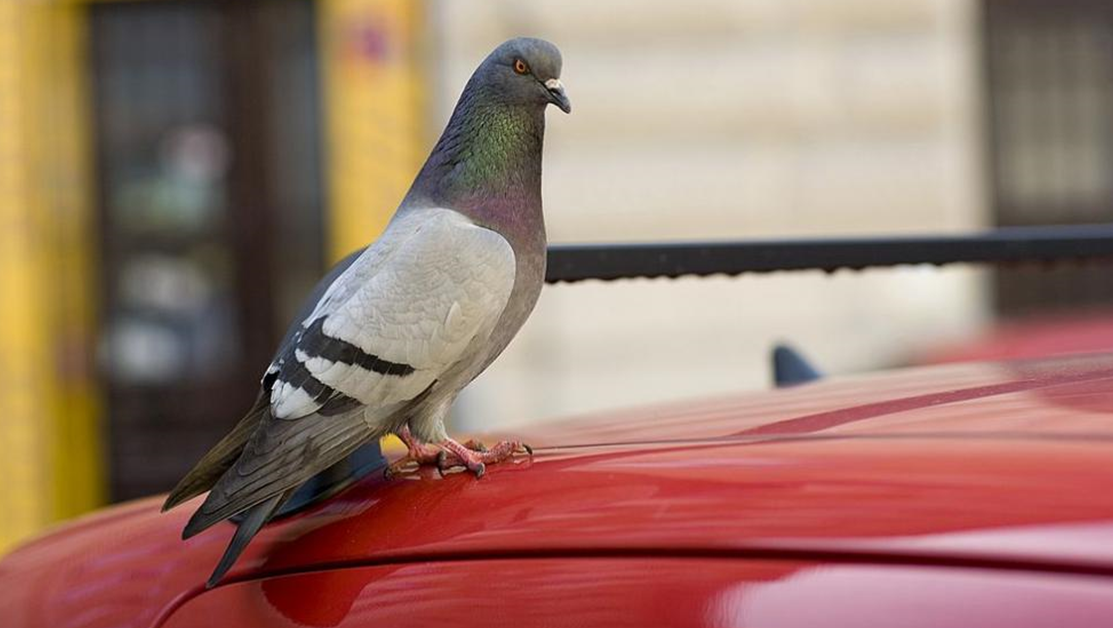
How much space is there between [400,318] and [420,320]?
25mm

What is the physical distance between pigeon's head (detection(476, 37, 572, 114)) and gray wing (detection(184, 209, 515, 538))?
0.65 feet

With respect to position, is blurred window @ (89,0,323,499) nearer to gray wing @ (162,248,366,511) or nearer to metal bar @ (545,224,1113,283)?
metal bar @ (545,224,1113,283)

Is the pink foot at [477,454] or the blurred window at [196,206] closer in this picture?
the pink foot at [477,454]

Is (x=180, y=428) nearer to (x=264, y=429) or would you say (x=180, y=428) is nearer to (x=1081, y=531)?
(x=264, y=429)

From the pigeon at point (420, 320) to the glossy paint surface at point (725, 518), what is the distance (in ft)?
0.18

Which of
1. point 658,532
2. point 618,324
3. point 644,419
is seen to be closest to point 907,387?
point 644,419

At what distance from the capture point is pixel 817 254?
2145mm

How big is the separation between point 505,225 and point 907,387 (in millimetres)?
453

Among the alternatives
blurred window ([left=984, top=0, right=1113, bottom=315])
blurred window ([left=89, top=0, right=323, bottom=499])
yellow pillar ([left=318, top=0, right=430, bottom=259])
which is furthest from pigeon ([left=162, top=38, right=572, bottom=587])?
blurred window ([left=984, top=0, right=1113, bottom=315])

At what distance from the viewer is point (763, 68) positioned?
7.63 meters

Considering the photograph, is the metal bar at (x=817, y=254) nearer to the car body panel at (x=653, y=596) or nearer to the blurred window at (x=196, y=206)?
the car body panel at (x=653, y=596)

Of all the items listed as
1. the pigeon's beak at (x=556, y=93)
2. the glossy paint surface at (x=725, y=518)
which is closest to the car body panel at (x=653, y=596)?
the glossy paint surface at (x=725, y=518)

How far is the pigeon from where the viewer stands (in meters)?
1.60

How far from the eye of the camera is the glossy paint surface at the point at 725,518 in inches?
46.6
